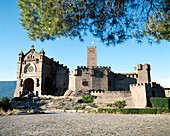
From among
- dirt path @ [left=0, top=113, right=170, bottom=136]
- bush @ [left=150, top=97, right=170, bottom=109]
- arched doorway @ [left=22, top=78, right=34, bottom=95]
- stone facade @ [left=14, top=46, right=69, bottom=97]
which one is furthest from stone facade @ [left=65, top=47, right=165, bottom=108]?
dirt path @ [left=0, top=113, right=170, bottom=136]

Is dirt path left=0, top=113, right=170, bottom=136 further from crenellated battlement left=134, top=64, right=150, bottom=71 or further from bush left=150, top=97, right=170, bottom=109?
crenellated battlement left=134, top=64, right=150, bottom=71

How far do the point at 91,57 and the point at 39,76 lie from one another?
59.2ft

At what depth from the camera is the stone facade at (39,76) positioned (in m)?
43.8

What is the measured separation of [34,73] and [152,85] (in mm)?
30961

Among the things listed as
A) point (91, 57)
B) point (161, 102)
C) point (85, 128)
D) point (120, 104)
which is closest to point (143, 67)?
point (91, 57)

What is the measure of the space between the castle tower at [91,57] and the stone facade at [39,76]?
26.7ft

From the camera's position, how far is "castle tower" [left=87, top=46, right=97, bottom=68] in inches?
2031

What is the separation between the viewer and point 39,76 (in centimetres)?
4412

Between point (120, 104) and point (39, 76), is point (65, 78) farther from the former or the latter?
point (120, 104)

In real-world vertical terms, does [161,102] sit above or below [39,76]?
below

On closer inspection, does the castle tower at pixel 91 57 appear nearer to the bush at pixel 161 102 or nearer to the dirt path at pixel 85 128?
the bush at pixel 161 102

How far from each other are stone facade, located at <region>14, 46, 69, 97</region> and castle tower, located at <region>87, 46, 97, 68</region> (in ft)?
26.7

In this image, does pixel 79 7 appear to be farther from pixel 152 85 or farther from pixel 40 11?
pixel 152 85

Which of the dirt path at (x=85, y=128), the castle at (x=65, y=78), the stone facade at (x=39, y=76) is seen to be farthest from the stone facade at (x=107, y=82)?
the dirt path at (x=85, y=128)
